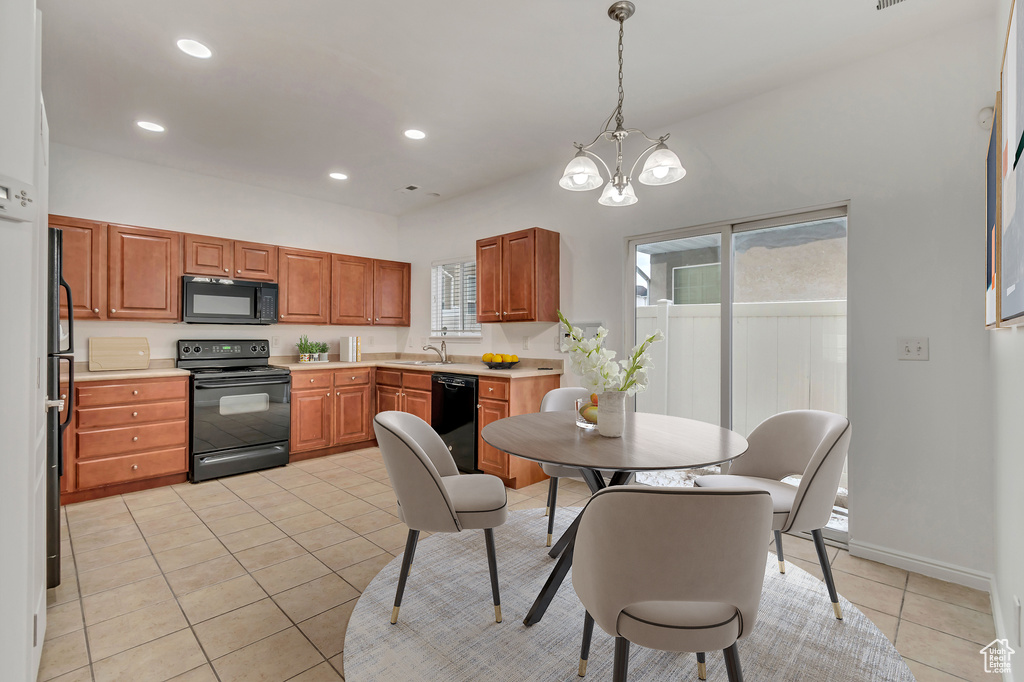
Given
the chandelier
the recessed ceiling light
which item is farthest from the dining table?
the recessed ceiling light

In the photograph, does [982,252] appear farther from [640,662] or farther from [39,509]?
[39,509]

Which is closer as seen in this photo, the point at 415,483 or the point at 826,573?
the point at 415,483

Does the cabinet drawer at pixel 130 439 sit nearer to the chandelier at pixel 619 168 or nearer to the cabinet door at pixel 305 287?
the cabinet door at pixel 305 287

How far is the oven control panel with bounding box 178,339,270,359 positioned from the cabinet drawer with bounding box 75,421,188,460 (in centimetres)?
74

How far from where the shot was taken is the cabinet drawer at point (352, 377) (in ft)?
16.1

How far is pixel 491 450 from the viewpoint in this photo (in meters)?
3.97

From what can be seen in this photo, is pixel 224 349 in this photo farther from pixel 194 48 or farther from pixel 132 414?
pixel 194 48

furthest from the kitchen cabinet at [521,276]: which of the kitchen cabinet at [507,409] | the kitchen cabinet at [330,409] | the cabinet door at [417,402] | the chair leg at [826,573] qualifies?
the chair leg at [826,573]

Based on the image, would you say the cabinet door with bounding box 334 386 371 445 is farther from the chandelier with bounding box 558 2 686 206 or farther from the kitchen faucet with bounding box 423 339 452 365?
the chandelier with bounding box 558 2 686 206

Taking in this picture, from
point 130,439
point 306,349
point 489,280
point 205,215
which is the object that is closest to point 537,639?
point 489,280

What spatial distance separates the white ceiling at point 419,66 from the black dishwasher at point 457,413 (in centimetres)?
193

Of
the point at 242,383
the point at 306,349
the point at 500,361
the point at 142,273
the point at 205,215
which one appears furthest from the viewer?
the point at 306,349

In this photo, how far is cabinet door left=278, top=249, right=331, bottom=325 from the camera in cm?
488

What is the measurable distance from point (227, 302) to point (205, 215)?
887mm
